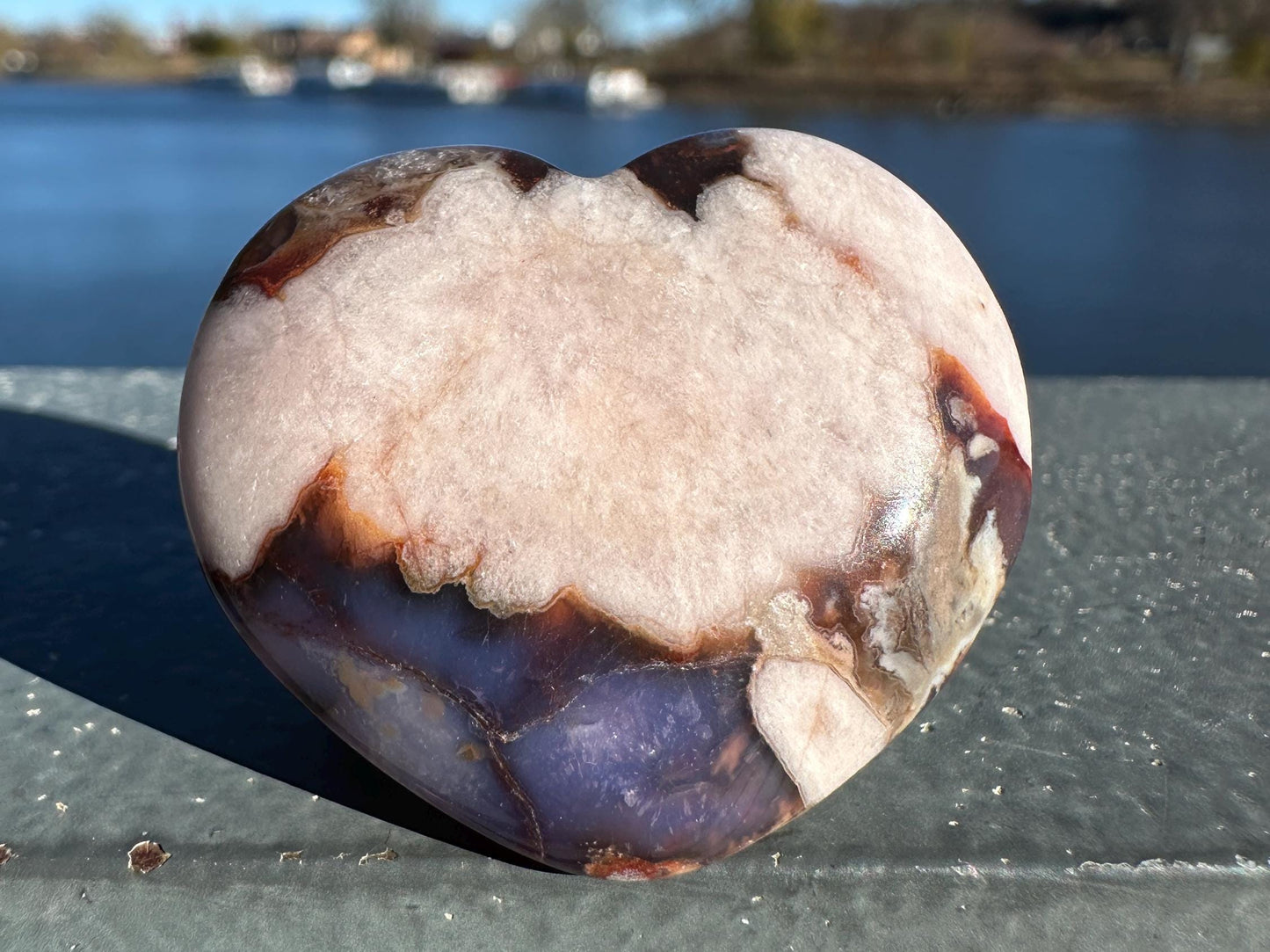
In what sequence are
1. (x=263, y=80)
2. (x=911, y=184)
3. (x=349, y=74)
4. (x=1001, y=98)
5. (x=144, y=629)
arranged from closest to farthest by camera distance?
(x=144, y=629), (x=911, y=184), (x=1001, y=98), (x=263, y=80), (x=349, y=74)

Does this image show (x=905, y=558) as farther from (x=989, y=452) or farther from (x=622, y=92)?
(x=622, y=92)

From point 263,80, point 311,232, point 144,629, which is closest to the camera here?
point 311,232

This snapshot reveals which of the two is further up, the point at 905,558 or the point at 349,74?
the point at 905,558

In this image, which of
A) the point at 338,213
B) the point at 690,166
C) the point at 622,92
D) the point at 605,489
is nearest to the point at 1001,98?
the point at 622,92

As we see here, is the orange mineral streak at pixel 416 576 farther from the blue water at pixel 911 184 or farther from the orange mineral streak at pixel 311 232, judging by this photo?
the blue water at pixel 911 184

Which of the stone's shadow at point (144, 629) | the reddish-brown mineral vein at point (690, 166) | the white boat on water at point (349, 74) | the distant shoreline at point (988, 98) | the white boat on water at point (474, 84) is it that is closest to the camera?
the reddish-brown mineral vein at point (690, 166)

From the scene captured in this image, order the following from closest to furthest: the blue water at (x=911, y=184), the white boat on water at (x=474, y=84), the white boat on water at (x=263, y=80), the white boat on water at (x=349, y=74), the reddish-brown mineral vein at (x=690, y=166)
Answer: the reddish-brown mineral vein at (x=690, y=166)
the blue water at (x=911, y=184)
the white boat on water at (x=474, y=84)
the white boat on water at (x=263, y=80)
the white boat on water at (x=349, y=74)

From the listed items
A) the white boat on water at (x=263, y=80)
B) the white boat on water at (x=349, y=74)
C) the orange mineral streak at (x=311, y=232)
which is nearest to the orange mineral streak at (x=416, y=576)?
the orange mineral streak at (x=311, y=232)

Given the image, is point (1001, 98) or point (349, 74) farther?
point (349, 74)
